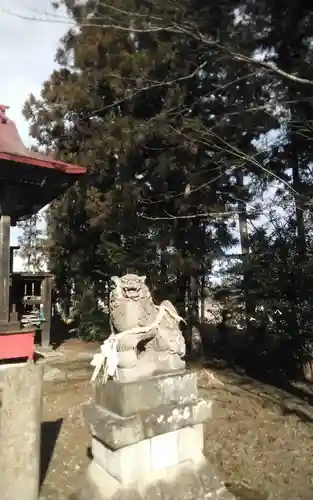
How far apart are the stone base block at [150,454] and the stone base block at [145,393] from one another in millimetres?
262

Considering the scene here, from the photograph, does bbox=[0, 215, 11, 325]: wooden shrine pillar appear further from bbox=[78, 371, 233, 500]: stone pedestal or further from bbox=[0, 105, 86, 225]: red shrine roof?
bbox=[78, 371, 233, 500]: stone pedestal

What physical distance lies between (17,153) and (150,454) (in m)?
6.10

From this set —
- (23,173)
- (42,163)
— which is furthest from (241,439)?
(23,173)

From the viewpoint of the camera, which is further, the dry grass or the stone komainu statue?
the dry grass

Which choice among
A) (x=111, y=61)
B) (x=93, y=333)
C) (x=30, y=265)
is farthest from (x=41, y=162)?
(x=30, y=265)

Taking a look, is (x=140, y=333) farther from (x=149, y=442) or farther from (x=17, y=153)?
(x=17, y=153)

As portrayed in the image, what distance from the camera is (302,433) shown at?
5.78m

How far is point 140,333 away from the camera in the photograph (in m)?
3.54

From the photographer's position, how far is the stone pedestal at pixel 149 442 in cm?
325

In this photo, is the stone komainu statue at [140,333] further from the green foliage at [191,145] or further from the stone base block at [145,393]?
the green foliage at [191,145]

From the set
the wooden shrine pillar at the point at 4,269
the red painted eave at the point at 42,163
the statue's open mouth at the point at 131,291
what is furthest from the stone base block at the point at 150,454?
the red painted eave at the point at 42,163

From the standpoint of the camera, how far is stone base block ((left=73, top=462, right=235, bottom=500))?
10.7 feet

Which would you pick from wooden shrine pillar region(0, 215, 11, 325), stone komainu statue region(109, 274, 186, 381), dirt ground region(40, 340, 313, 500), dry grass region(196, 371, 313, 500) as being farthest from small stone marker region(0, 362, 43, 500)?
wooden shrine pillar region(0, 215, 11, 325)

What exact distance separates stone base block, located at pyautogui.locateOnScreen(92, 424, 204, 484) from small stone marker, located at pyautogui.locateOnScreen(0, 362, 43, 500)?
21.8 inches
